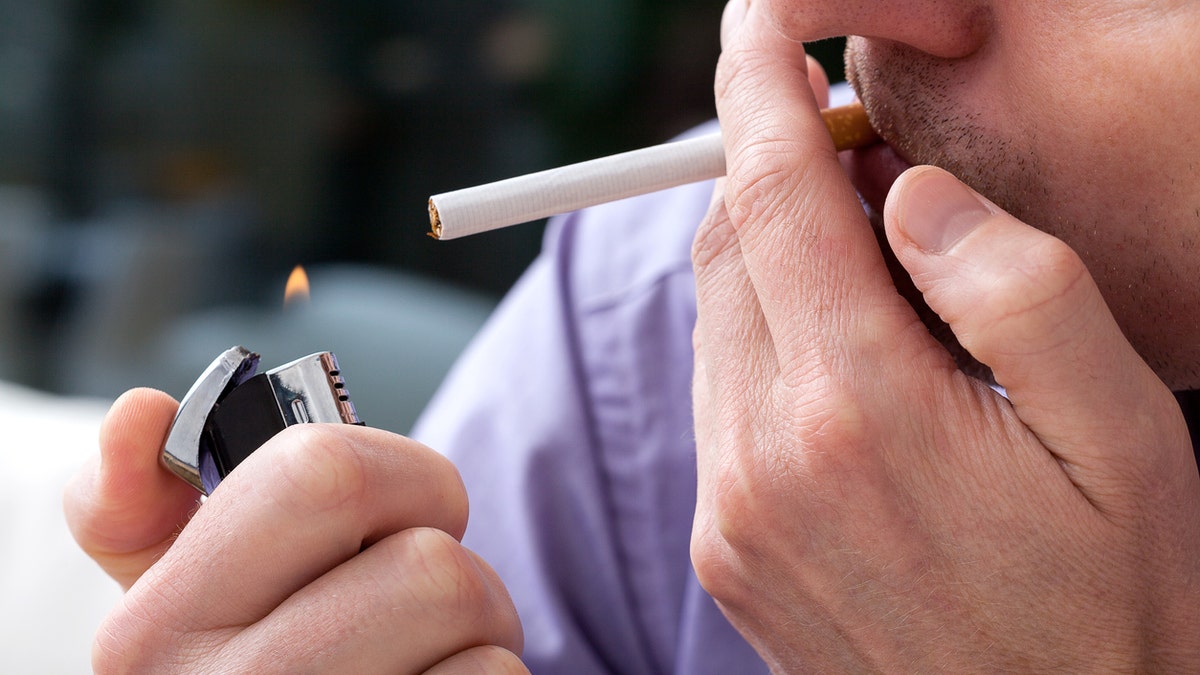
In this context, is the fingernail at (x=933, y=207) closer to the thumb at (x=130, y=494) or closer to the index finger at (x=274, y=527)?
the index finger at (x=274, y=527)

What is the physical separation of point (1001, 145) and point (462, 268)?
2.23m

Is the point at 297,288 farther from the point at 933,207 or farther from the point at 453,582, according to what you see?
the point at 933,207

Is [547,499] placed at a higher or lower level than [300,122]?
lower

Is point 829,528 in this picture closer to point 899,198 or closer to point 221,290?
point 899,198

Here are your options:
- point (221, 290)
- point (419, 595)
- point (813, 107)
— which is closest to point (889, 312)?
point (813, 107)

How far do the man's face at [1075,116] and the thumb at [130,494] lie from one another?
404 mm

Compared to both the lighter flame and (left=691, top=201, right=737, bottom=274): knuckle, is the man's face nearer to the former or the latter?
(left=691, top=201, right=737, bottom=274): knuckle

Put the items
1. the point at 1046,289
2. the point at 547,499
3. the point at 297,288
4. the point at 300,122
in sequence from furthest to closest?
the point at 300,122
the point at 547,499
the point at 297,288
the point at 1046,289

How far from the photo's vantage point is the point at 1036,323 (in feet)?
1.53

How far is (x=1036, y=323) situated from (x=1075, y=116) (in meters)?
0.14

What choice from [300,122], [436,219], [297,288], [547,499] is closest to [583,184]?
[436,219]

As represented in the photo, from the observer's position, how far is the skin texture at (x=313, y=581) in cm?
48

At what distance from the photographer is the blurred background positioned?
260cm

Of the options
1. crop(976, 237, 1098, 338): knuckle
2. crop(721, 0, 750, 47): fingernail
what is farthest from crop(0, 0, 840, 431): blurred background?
crop(976, 237, 1098, 338): knuckle
